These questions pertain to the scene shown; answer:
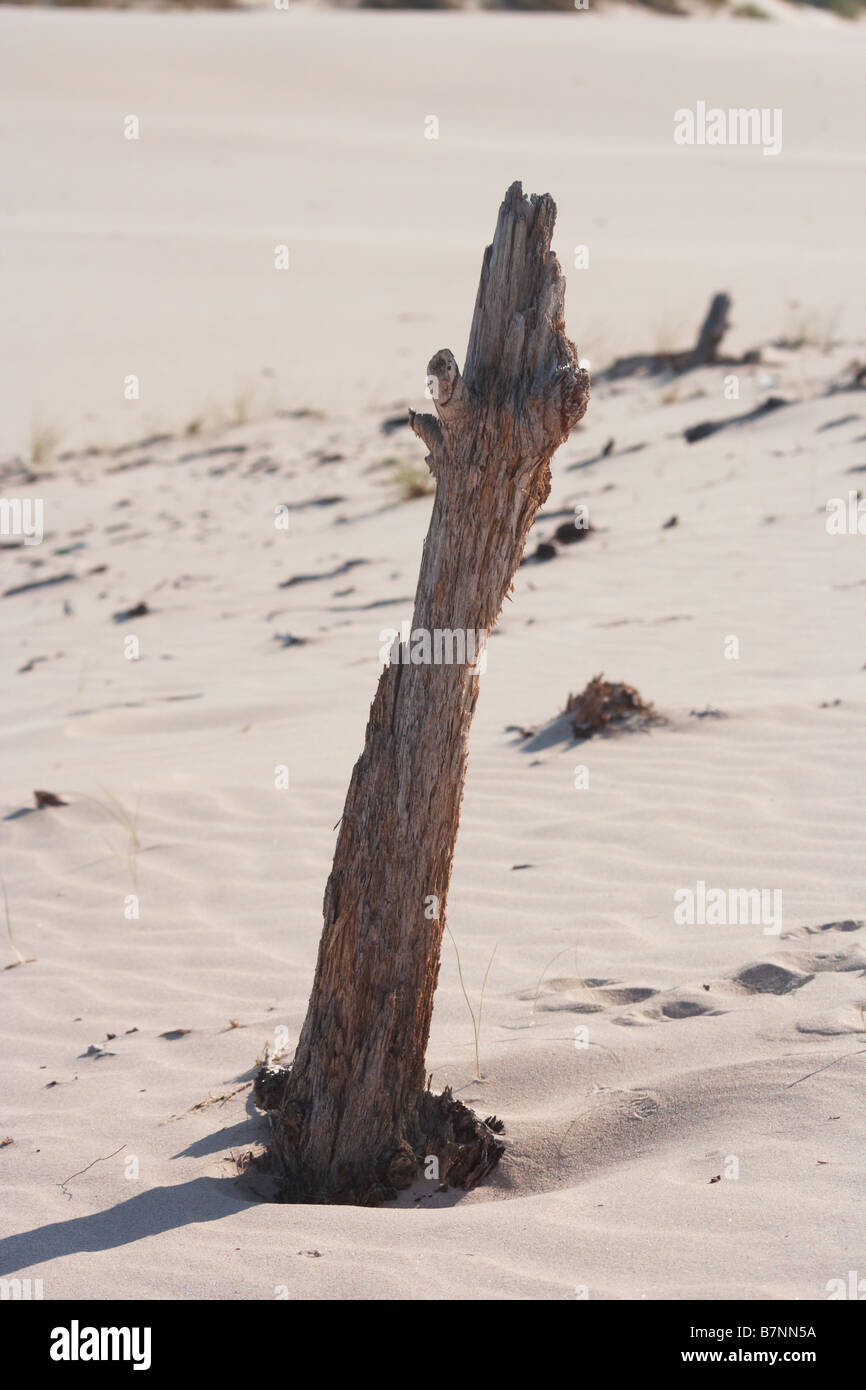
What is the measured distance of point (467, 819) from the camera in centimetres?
521

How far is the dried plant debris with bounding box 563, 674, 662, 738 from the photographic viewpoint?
18.9 ft

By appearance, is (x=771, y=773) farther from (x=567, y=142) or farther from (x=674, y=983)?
(x=567, y=142)

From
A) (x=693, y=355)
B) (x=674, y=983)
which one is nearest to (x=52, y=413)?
(x=693, y=355)


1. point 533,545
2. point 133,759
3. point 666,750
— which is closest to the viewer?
point 666,750

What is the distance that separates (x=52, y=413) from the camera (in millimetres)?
15422

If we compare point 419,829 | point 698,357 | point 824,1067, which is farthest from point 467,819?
point 698,357

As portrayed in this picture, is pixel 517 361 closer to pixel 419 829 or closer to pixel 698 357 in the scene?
pixel 419 829

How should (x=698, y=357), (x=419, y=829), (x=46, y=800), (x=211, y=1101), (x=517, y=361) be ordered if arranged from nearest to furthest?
(x=517, y=361)
(x=419, y=829)
(x=211, y=1101)
(x=46, y=800)
(x=698, y=357)

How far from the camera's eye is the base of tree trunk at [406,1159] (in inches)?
122

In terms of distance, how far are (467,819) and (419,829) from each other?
215cm

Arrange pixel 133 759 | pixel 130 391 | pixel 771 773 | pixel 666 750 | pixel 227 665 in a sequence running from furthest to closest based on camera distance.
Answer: pixel 130 391 → pixel 227 665 → pixel 133 759 → pixel 666 750 → pixel 771 773

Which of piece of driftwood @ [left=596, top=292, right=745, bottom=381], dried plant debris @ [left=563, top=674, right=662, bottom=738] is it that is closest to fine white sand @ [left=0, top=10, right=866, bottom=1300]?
dried plant debris @ [left=563, top=674, right=662, bottom=738]

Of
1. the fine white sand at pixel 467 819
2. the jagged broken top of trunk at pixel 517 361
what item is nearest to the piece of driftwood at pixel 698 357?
the fine white sand at pixel 467 819

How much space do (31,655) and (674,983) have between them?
5.53m
